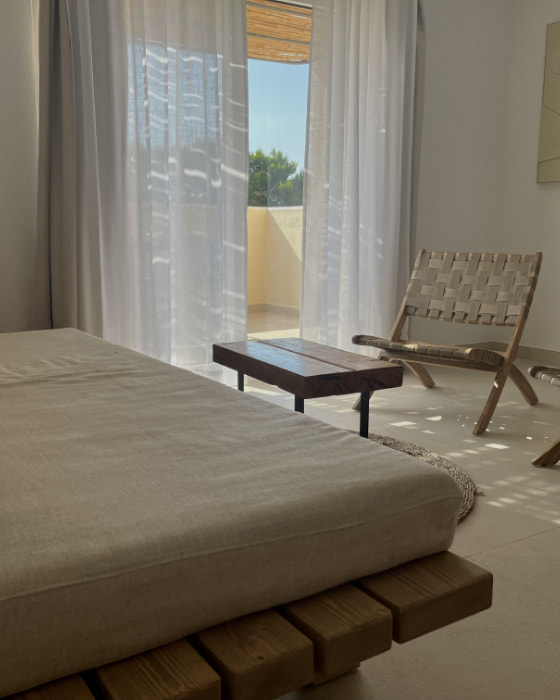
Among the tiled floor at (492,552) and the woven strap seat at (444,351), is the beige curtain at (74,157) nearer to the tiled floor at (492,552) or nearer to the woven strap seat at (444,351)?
the tiled floor at (492,552)

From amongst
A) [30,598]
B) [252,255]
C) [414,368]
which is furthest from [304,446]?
[252,255]

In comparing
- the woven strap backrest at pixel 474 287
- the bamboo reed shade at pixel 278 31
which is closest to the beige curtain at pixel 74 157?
the bamboo reed shade at pixel 278 31

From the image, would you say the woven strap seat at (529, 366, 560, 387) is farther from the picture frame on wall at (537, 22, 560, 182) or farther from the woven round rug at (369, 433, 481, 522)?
the picture frame on wall at (537, 22, 560, 182)

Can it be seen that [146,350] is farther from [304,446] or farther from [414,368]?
[304,446]

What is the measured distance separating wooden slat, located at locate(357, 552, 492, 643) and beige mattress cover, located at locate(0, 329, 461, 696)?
2 centimetres

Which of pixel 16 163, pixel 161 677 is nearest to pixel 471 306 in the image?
pixel 16 163

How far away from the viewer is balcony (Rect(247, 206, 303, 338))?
14.0 ft

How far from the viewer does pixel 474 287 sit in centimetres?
372

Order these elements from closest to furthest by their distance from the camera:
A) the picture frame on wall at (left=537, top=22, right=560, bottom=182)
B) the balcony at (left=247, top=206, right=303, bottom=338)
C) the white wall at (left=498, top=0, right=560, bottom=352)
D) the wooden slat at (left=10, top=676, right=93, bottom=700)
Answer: the wooden slat at (left=10, top=676, right=93, bottom=700) → the balcony at (left=247, top=206, right=303, bottom=338) → the picture frame on wall at (left=537, top=22, right=560, bottom=182) → the white wall at (left=498, top=0, right=560, bottom=352)

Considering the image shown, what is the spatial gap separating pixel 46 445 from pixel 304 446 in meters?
0.43

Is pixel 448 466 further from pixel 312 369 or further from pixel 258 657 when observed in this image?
pixel 258 657

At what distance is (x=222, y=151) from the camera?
3.79 meters

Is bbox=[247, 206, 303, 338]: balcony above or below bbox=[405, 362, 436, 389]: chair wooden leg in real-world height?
above

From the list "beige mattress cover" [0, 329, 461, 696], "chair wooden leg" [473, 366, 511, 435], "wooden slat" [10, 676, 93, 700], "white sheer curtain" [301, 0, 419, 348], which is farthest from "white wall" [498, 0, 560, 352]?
"wooden slat" [10, 676, 93, 700]
